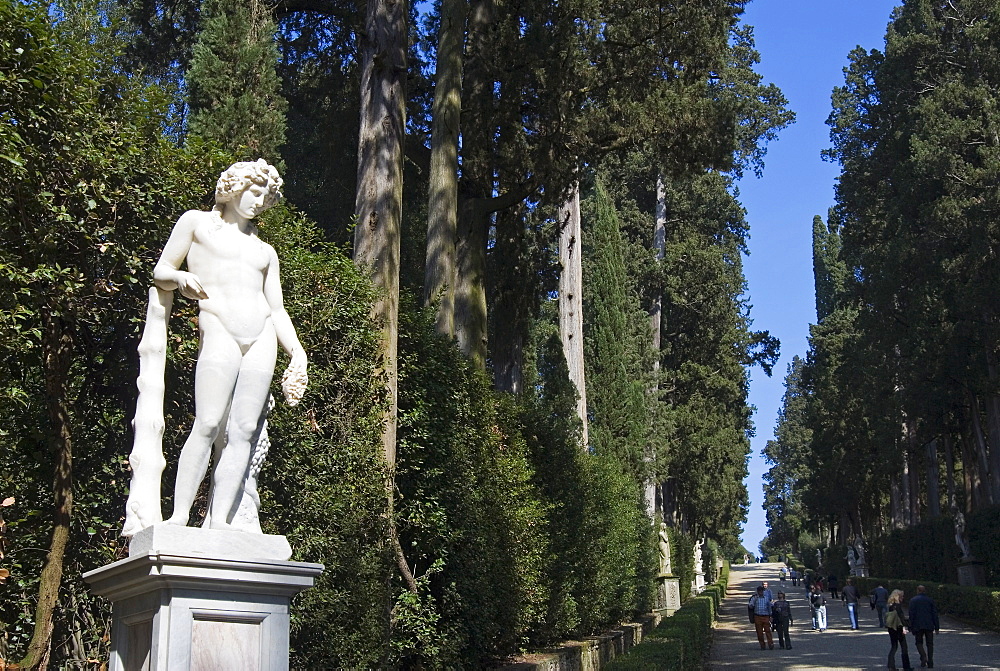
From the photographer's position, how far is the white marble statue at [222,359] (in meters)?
5.34

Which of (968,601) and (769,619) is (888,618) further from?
(968,601)

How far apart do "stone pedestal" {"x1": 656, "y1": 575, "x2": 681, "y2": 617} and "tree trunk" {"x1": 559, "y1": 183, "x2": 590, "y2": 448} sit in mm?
9015

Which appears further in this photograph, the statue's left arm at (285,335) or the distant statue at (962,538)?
the distant statue at (962,538)

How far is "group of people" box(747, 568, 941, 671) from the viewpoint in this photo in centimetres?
1816

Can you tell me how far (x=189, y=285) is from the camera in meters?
5.43

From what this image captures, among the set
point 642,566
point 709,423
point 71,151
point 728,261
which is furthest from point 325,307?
point 728,261

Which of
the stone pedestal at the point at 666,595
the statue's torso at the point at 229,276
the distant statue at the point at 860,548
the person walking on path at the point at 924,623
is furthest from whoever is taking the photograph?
the distant statue at the point at 860,548

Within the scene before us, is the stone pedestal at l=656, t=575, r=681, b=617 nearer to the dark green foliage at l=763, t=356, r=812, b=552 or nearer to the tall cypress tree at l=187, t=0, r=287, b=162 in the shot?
the tall cypress tree at l=187, t=0, r=287, b=162

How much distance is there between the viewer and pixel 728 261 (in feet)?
144

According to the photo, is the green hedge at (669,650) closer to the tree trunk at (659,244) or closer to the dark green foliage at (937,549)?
the dark green foliage at (937,549)

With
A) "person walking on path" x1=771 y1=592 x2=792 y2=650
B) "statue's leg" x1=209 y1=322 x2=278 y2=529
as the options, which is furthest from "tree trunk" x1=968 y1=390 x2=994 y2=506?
"statue's leg" x1=209 y1=322 x2=278 y2=529

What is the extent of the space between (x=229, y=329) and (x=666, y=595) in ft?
93.1

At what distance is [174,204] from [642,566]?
2101 cm

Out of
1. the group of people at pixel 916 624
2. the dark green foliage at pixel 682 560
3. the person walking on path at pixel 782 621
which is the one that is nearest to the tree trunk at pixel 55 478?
the group of people at pixel 916 624
